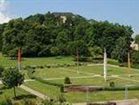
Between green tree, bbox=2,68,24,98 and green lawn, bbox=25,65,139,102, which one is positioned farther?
green tree, bbox=2,68,24,98

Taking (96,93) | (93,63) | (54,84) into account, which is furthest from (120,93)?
(93,63)

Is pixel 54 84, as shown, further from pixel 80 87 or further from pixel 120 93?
pixel 120 93

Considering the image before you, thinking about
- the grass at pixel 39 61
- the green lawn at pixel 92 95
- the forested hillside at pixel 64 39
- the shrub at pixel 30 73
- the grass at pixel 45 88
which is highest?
the forested hillside at pixel 64 39

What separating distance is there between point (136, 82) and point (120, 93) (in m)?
11.2

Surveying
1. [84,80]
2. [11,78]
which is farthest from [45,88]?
[84,80]

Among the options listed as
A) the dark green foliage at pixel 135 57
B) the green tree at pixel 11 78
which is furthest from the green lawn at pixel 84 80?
the dark green foliage at pixel 135 57

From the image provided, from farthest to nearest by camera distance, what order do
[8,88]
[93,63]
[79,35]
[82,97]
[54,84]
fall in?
[79,35] → [93,63] → [54,84] → [8,88] → [82,97]

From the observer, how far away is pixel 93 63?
298 feet

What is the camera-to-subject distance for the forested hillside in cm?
9650

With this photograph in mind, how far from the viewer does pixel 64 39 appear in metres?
108

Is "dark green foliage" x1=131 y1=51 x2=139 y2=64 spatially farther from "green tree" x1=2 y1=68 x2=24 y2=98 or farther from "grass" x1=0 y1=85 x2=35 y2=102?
"green tree" x1=2 y1=68 x2=24 y2=98

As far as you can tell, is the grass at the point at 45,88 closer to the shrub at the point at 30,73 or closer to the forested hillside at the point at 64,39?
the shrub at the point at 30,73

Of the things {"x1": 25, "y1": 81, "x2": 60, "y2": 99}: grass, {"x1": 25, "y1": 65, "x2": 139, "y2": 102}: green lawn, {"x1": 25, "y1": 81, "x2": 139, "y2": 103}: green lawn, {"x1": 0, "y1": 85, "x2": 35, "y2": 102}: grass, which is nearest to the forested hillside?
{"x1": 25, "y1": 65, "x2": 139, "y2": 102}: green lawn

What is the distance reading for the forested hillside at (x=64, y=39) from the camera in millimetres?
96500
